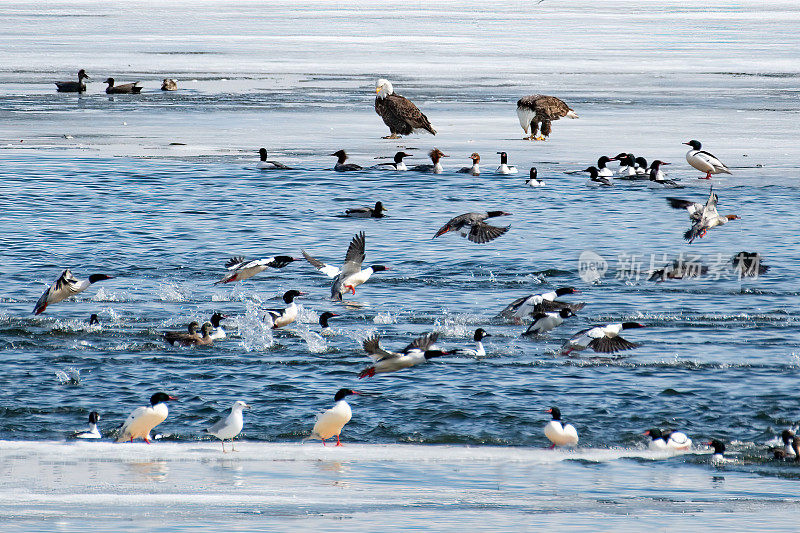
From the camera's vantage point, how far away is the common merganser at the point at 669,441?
8.26 metres

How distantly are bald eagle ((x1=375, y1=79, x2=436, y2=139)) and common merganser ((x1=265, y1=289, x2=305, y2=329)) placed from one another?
491 inches

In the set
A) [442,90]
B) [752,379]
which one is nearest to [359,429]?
[752,379]

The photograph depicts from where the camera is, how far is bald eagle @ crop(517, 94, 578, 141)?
931 inches

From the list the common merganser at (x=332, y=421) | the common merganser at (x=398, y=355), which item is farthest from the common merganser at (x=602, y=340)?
the common merganser at (x=332, y=421)

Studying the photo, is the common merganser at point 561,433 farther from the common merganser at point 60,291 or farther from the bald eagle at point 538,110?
the bald eagle at point 538,110

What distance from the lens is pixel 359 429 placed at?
898 centimetres

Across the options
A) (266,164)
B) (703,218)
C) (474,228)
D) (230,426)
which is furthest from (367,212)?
(230,426)

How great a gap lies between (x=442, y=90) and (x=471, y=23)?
35.7m

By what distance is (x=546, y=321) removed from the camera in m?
11.3

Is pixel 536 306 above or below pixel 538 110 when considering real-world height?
below

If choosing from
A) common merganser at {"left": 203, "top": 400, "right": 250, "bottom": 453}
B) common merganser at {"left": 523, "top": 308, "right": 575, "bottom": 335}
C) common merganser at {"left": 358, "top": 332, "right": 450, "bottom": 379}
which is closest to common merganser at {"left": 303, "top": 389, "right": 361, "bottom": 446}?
common merganser at {"left": 203, "top": 400, "right": 250, "bottom": 453}

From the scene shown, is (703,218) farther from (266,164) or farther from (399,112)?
(399,112)

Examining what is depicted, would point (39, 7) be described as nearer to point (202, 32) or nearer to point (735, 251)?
point (202, 32)

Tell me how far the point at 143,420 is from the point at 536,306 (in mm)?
4311
